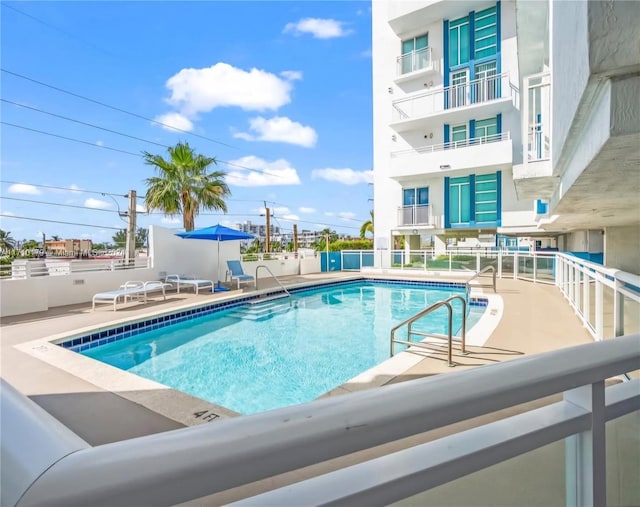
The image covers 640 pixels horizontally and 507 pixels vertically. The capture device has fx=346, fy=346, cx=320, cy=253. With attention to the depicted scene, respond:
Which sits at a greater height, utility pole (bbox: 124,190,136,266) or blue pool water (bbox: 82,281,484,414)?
utility pole (bbox: 124,190,136,266)

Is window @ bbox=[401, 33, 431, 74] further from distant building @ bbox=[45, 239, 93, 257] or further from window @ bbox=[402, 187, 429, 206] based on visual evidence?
distant building @ bbox=[45, 239, 93, 257]

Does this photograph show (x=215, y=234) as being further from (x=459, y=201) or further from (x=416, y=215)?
(x=459, y=201)

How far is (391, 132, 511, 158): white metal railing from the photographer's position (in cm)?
1667

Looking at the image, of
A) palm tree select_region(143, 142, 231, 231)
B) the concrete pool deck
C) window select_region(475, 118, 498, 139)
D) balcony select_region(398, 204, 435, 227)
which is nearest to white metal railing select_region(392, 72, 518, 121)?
window select_region(475, 118, 498, 139)

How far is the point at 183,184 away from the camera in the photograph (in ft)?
50.0

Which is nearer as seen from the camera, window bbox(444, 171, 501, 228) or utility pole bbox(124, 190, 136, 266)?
utility pole bbox(124, 190, 136, 266)

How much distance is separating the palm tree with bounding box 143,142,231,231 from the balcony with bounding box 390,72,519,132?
33.3 ft

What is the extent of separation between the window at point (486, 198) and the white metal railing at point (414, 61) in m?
6.89

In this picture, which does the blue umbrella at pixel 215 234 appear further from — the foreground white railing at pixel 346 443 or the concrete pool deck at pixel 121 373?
the foreground white railing at pixel 346 443

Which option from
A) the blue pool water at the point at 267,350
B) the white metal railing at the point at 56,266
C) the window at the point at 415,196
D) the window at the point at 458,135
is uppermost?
the window at the point at 458,135

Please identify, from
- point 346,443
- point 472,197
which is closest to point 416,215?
point 472,197

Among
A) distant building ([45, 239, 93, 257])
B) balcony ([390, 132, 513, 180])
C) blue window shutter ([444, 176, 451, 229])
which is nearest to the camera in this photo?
balcony ([390, 132, 513, 180])

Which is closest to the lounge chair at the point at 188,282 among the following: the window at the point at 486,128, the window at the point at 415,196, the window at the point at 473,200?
the window at the point at 415,196

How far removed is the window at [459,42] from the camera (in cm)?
1778
